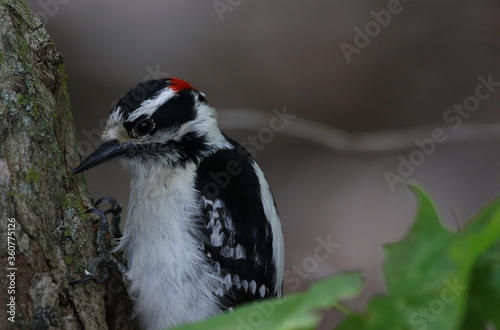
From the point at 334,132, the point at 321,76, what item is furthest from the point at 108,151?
the point at 321,76

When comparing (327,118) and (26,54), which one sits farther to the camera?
(327,118)

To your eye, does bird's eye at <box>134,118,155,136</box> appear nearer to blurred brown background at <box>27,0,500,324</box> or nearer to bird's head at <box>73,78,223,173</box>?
bird's head at <box>73,78,223,173</box>

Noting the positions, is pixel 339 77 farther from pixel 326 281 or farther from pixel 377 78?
pixel 326 281

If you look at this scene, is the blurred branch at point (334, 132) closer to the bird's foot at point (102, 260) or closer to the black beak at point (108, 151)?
the black beak at point (108, 151)

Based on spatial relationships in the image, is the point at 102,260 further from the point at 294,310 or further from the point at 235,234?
the point at 294,310

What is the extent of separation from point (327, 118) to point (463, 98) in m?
1.30

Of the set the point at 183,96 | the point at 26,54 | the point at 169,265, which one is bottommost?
the point at 169,265

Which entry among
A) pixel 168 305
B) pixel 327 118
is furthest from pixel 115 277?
pixel 327 118

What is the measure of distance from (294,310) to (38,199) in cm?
141

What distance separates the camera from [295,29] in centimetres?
593

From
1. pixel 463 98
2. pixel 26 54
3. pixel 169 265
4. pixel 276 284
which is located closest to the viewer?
pixel 26 54

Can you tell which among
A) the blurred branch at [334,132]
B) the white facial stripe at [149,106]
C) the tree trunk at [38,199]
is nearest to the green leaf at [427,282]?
the tree trunk at [38,199]

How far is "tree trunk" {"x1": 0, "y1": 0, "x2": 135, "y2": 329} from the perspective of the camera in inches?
72.1

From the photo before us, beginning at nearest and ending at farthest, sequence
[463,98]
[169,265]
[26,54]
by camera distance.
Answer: [26,54]
[169,265]
[463,98]
